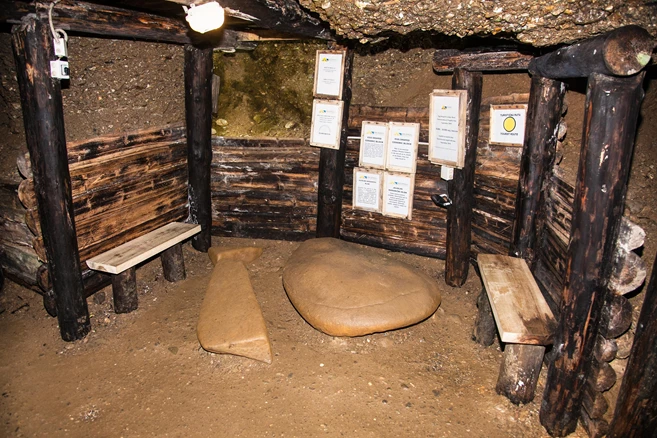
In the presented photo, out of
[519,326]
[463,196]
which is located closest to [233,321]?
[519,326]

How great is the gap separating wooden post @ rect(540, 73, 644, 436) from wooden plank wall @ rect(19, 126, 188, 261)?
4.38 meters

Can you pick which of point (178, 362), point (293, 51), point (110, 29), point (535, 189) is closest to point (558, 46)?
point (535, 189)

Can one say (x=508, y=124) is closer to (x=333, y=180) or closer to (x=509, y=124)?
(x=509, y=124)

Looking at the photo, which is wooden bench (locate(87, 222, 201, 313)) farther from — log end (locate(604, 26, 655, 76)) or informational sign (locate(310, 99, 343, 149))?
log end (locate(604, 26, 655, 76))

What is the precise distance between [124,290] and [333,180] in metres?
2.72

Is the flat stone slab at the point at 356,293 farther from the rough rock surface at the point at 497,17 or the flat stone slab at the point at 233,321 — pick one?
the rough rock surface at the point at 497,17

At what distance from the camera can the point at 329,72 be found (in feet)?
18.4

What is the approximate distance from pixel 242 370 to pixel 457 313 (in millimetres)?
2389

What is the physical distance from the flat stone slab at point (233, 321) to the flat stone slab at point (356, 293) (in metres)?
0.47

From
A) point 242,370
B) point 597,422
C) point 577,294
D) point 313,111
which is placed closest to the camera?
point 577,294

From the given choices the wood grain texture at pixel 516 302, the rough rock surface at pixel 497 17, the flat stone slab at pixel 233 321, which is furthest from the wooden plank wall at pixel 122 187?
the wood grain texture at pixel 516 302

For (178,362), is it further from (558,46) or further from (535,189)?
(558,46)

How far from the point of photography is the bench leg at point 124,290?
16.3 feet

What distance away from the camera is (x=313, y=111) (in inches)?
229
